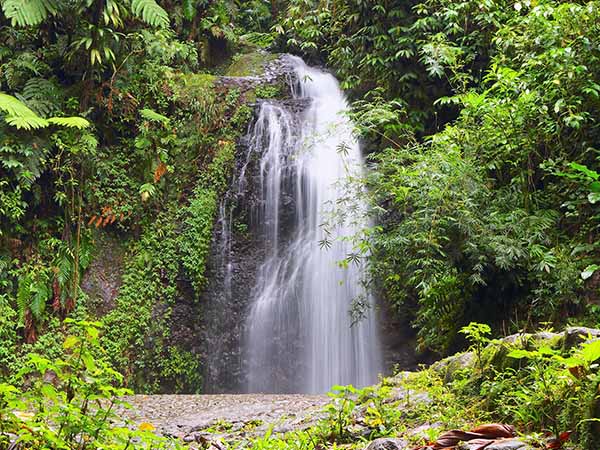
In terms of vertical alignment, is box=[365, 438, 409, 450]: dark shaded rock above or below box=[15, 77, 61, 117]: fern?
below

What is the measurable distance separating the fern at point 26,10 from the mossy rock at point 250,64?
14.8 ft

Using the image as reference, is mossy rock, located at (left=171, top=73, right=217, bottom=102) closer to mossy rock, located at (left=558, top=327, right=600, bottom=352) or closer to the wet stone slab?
the wet stone slab

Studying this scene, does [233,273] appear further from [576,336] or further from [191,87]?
[576,336]

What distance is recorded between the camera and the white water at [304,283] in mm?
7672

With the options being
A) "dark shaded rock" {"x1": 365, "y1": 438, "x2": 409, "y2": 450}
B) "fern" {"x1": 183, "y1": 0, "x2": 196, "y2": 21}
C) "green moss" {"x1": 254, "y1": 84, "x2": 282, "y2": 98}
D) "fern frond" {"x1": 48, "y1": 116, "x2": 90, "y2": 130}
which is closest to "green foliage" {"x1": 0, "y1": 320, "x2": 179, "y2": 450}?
"dark shaded rock" {"x1": 365, "y1": 438, "x2": 409, "y2": 450}

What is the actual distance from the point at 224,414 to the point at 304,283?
340 cm

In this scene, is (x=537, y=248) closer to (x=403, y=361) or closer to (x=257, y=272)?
(x=403, y=361)

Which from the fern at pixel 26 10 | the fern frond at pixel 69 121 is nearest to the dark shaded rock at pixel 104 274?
the fern frond at pixel 69 121

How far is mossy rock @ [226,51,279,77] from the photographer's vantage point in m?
11.5

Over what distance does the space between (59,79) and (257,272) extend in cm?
432

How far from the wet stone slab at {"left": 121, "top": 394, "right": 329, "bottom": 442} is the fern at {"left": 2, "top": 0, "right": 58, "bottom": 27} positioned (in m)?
4.99

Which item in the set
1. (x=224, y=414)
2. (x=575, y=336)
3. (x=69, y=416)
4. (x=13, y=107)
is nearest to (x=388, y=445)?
(x=575, y=336)

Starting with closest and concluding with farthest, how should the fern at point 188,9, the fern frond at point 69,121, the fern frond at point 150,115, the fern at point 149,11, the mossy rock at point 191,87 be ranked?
the fern frond at point 69,121, the fern at point 149,11, the fern frond at point 150,115, the mossy rock at point 191,87, the fern at point 188,9

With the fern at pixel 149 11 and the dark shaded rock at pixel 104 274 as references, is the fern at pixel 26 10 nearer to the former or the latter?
the fern at pixel 149 11
